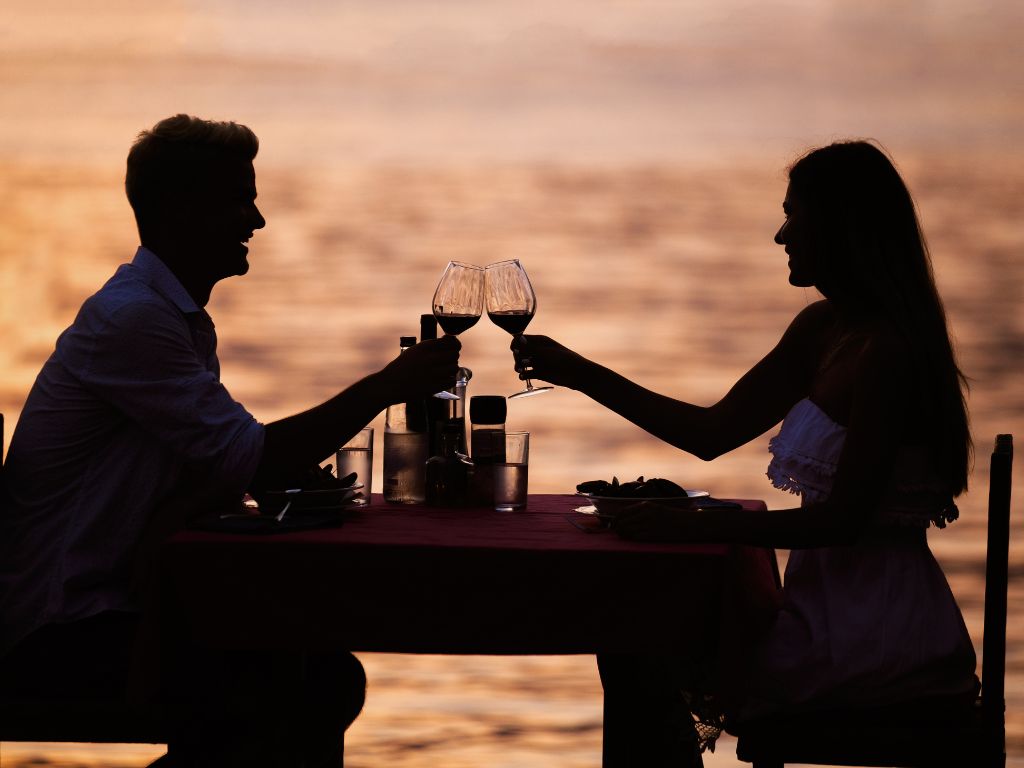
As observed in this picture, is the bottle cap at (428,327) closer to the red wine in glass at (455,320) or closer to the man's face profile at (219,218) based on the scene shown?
the red wine in glass at (455,320)

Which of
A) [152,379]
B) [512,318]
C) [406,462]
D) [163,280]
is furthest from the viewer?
[406,462]

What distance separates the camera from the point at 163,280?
1915mm

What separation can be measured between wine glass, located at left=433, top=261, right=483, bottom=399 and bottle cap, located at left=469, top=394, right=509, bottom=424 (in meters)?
0.14

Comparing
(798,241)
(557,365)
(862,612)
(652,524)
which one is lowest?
(862,612)

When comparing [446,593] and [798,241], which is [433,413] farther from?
[798,241]

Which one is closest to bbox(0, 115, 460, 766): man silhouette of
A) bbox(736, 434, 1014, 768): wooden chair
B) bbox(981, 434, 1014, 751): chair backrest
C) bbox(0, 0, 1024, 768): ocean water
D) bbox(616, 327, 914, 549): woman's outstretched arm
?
bbox(616, 327, 914, 549): woman's outstretched arm

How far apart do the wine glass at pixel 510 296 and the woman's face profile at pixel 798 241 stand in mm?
418

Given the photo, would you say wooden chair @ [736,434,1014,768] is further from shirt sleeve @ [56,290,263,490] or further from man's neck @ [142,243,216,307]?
man's neck @ [142,243,216,307]

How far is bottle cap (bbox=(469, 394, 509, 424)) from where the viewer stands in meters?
2.07

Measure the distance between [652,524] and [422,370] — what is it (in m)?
0.44

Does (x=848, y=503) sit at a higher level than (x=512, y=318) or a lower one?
lower

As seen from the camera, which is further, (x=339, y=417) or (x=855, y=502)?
(x=339, y=417)

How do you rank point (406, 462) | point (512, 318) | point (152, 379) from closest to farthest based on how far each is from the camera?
point (152, 379) < point (512, 318) < point (406, 462)

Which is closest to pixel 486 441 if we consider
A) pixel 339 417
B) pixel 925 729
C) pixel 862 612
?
pixel 339 417
